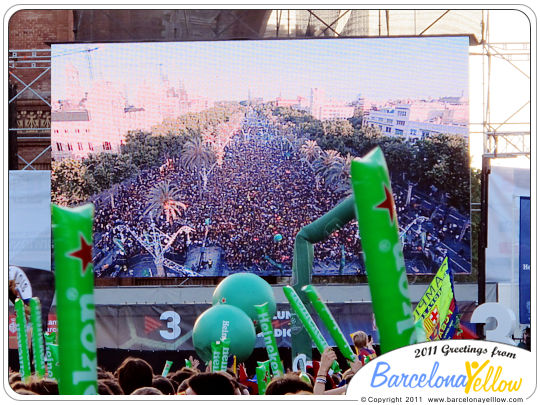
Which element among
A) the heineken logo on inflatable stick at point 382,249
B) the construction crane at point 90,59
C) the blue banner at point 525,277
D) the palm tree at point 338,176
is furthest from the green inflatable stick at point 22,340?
the palm tree at point 338,176

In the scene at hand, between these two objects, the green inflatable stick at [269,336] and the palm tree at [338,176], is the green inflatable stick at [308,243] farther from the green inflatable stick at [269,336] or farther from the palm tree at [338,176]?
the palm tree at [338,176]

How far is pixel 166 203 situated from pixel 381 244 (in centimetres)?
890

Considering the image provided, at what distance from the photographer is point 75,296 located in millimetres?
3230

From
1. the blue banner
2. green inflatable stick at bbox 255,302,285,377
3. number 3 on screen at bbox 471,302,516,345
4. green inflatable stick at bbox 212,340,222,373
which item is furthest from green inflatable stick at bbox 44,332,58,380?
the blue banner

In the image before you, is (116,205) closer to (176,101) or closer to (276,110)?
(176,101)

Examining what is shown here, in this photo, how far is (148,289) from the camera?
11.8 meters

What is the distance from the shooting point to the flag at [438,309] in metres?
5.93

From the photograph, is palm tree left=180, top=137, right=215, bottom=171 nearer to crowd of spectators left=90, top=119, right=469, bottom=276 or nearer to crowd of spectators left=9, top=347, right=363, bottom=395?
crowd of spectators left=90, top=119, right=469, bottom=276

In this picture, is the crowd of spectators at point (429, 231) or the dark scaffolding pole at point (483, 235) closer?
the dark scaffolding pole at point (483, 235)

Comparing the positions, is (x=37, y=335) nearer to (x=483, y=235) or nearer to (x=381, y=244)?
(x=381, y=244)

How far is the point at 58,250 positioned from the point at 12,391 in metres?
1.07

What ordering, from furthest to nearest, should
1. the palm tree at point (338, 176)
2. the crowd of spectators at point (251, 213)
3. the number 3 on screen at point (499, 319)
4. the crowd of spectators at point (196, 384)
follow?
the palm tree at point (338, 176), the crowd of spectators at point (251, 213), the number 3 on screen at point (499, 319), the crowd of spectators at point (196, 384)

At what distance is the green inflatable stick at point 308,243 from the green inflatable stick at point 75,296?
2240mm
